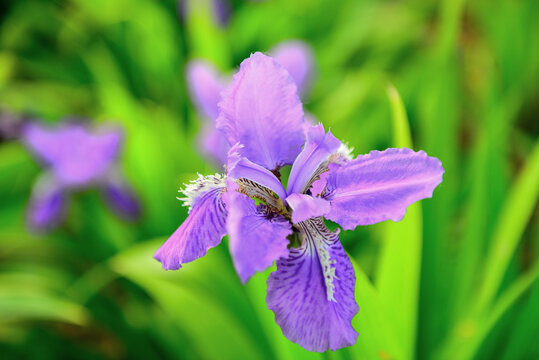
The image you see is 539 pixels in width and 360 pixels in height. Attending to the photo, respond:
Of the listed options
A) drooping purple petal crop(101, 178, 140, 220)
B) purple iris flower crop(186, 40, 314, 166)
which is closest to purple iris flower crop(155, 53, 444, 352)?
purple iris flower crop(186, 40, 314, 166)

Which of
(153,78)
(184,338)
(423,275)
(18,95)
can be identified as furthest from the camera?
(153,78)

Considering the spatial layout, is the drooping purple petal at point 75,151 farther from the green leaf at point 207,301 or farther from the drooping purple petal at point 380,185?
the drooping purple petal at point 380,185

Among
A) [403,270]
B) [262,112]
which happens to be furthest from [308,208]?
[403,270]

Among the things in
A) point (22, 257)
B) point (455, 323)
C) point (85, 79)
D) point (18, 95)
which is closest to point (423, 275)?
point (455, 323)

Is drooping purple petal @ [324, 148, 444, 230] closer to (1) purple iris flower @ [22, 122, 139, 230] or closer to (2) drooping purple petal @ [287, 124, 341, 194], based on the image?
(2) drooping purple petal @ [287, 124, 341, 194]

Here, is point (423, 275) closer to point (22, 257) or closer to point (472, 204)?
point (472, 204)

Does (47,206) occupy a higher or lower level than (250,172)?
higher

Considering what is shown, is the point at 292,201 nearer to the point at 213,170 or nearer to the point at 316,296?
the point at 316,296
